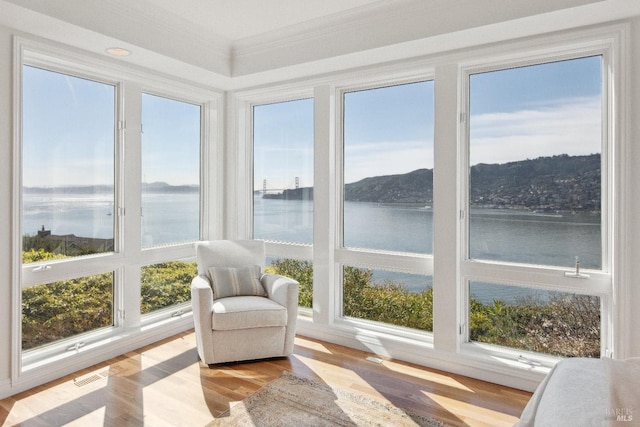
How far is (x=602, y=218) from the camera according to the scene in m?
2.75

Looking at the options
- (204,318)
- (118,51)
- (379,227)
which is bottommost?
(204,318)

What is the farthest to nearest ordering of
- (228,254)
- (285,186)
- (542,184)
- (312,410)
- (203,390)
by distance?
(285,186)
(228,254)
(542,184)
(203,390)
(312,410)

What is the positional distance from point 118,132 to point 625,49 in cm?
376

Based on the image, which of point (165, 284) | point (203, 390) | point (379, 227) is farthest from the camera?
point (165, 284)

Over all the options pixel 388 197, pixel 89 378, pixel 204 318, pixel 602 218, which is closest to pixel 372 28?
pixel 388 197

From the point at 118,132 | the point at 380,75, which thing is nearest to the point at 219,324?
the point at 118,132

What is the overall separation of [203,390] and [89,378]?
899 millimetres

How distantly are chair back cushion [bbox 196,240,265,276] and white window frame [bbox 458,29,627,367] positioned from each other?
6.07ft

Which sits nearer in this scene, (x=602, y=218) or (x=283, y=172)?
(x=602, y=218)

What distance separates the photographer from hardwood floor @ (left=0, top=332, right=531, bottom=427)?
249 cm

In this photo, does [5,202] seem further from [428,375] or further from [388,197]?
[428,375]

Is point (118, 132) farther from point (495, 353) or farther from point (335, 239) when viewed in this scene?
point (495, 353)

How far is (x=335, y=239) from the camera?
3.87m

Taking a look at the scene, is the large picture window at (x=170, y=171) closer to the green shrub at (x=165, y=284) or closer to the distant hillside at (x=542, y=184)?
the green shrub at (x=165, y=284)
